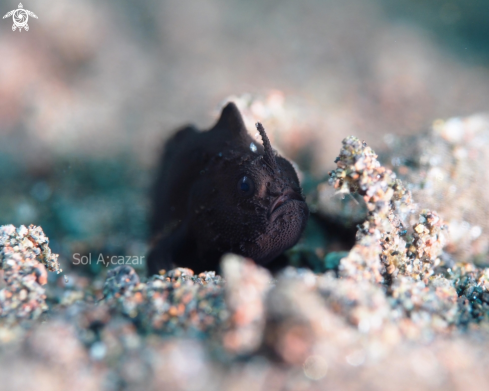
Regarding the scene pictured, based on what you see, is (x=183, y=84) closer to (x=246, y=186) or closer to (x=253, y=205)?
(x=246, y=186)

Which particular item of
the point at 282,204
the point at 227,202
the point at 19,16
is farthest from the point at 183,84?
the point at 282,204

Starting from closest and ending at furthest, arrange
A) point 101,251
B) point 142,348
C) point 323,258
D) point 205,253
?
point 142,348
point 205,253
point 323,258
point 101,251

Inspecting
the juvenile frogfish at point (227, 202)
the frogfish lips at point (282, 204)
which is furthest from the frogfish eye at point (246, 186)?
the frogfish lips at point (282, 204)

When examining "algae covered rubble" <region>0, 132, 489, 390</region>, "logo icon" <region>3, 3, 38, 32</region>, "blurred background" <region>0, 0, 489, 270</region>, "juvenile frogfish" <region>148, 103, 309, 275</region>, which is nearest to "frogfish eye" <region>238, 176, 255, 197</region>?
"juvenile frogfish" <region>148, 103, 309, 275</region>

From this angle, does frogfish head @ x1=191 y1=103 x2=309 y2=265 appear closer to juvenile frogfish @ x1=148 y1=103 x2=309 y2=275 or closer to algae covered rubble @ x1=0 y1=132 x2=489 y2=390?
juvenile frogfish @ x1=148 y1=103 x2=309 y2=275

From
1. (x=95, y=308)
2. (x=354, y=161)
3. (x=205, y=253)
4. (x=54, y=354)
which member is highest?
(x=354, y=161)

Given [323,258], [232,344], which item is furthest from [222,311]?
[323,258]

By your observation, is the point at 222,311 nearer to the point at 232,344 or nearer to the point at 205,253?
the point at 232,344

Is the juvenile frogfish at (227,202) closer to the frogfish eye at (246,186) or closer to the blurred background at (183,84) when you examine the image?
the frogfish eye at (246,186)
